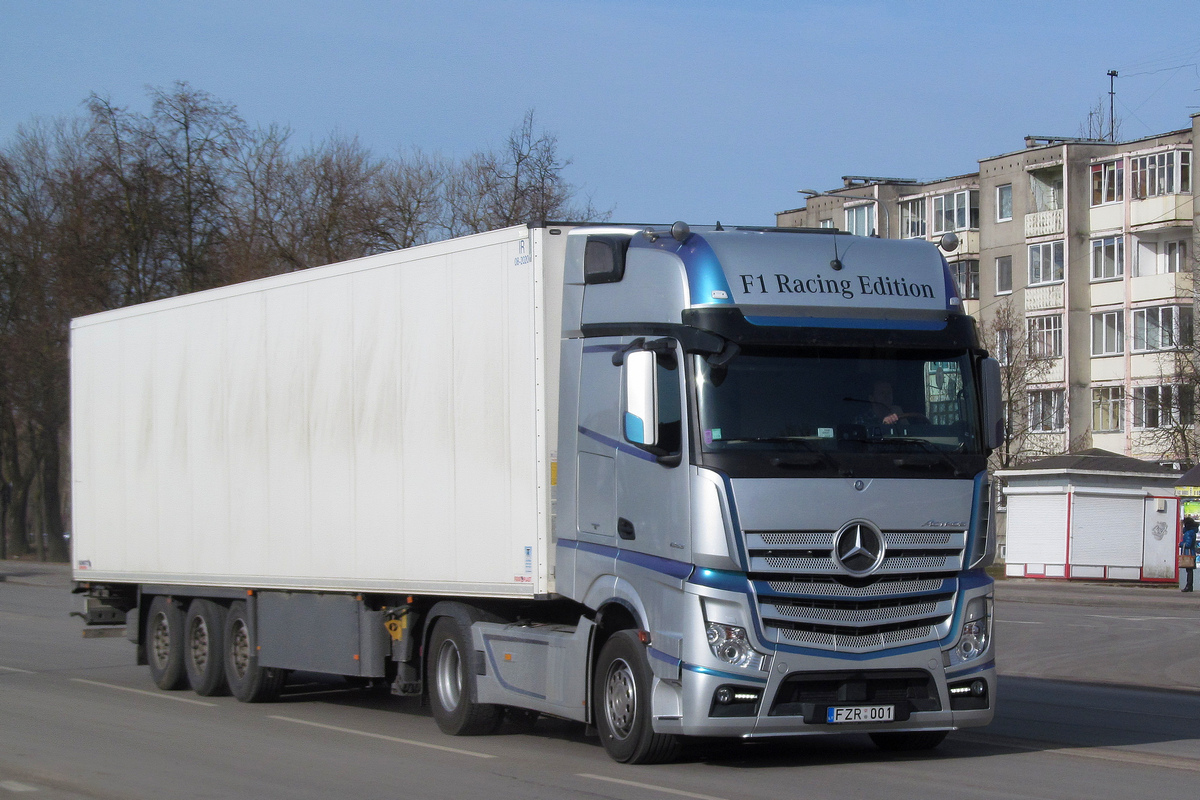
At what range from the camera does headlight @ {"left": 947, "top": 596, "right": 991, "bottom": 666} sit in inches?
371

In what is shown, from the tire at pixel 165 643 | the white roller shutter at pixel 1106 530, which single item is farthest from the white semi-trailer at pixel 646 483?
the white roller shutter at pixel 1106 530

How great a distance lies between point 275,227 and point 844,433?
3390 centimetres

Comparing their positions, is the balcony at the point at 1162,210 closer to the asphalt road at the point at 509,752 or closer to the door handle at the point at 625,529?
the asphalt road at the point at 509,752

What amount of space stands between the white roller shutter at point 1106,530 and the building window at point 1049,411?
27.8 m

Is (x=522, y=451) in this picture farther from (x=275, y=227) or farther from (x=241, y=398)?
(x=275, y=227)

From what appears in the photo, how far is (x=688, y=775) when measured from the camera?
9.28 meters

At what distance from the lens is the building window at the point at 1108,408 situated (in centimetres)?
6397

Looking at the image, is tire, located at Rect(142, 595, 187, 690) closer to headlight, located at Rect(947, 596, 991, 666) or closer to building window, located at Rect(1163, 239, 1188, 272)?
headlight, located at Rect(947, 596, 991, 666)

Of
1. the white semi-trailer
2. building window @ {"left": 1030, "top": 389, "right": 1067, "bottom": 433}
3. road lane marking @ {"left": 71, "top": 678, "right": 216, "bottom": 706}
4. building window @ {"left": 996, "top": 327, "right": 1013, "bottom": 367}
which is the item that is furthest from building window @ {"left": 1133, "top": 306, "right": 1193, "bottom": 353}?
the white semi-trailer

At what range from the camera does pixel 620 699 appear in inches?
380

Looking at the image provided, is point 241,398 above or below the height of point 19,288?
below

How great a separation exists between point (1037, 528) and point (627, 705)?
31425 mm

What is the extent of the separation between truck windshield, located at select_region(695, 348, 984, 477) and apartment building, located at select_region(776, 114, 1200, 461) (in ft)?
158

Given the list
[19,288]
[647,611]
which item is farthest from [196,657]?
[19,288]
